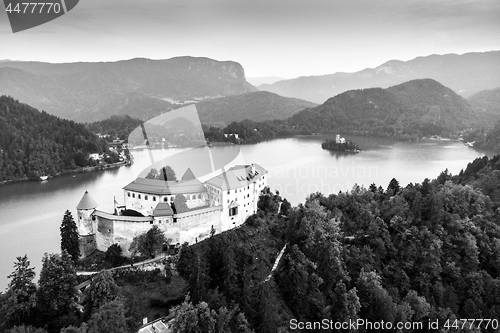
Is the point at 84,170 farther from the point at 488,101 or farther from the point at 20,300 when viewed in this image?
the point at 488,101

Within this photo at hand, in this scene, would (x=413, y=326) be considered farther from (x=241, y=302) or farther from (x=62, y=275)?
(x=62, y=275)

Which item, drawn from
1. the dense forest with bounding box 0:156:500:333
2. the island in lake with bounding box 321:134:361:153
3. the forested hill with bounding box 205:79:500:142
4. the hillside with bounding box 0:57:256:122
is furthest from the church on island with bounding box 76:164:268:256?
the hillside with bounding box 0:57:256:122

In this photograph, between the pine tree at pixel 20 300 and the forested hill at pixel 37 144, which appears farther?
the forested hill at pixel 37 144

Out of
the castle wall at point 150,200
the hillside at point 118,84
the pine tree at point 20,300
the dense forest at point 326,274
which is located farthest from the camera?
the hillside at point 118,84

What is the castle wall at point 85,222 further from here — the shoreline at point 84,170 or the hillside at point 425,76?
the hillside at point 425,76

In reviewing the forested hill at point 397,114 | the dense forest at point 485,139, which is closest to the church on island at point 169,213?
the dense forest at point 485,139

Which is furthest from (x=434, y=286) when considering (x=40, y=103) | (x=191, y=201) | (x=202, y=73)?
(x=202, y=73)

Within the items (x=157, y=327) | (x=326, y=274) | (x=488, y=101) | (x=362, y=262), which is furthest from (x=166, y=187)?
(x=488, y=101)
